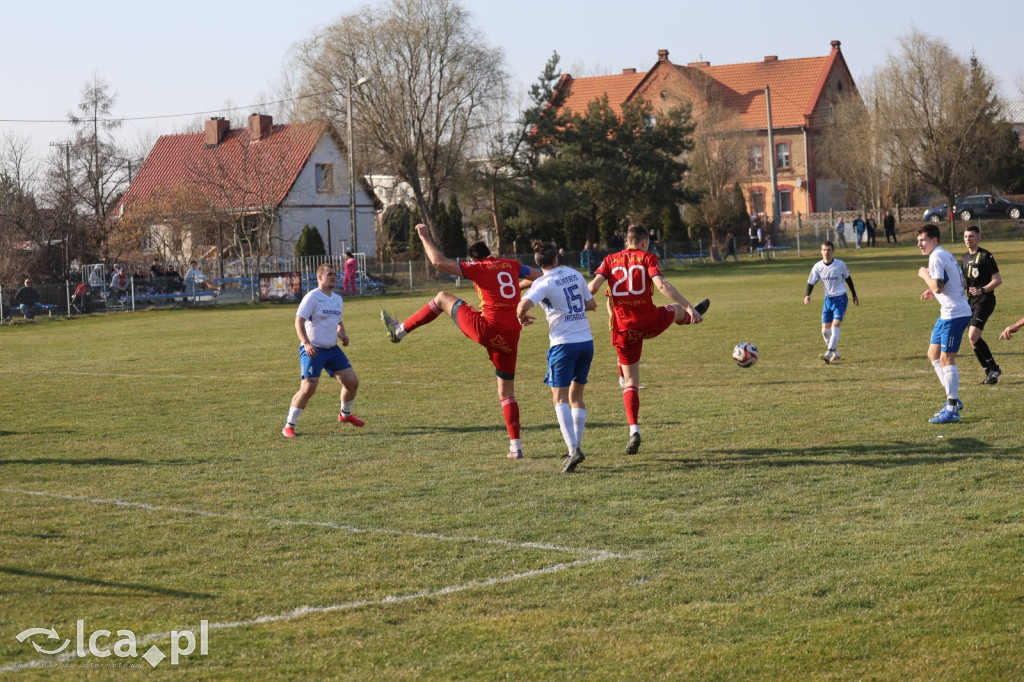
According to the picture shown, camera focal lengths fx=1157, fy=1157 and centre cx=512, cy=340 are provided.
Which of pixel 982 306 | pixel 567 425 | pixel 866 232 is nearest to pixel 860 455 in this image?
pixel 567 425

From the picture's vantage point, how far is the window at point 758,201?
8431 centimetres

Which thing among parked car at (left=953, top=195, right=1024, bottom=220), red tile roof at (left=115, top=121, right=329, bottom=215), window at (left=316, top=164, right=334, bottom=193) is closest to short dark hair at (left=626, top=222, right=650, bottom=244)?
red tile roof at (left=115, top=121, right=329, bottom=215)

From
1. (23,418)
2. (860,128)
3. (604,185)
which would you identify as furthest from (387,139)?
(23,418)

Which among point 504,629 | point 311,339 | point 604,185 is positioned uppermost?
point 604,185

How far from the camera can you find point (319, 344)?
12.5 metres

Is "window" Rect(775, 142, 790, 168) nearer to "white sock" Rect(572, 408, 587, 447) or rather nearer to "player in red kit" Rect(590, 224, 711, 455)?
"player in red kit" Rect(590, 224, 711, 455)

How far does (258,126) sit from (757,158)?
38.3 m

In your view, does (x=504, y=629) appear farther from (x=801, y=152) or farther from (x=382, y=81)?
(x=801, y=152)

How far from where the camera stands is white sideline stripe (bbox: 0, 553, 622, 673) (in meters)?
5.36

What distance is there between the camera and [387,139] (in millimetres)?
51469

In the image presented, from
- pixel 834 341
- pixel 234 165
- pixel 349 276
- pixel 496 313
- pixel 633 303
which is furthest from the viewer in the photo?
pixel 234 165

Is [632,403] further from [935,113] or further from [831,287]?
[935,113]

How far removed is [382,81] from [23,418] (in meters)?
38.7

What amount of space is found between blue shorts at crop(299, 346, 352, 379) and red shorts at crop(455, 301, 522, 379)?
7.83 ft
